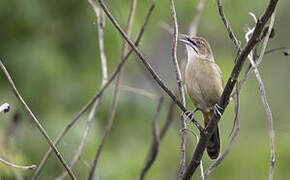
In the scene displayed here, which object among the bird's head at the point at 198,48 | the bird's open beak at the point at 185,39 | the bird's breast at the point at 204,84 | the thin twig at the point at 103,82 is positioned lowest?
the bird's breast at the point at 204,84

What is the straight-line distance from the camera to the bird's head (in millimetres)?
4535

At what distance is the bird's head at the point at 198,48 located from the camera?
4535 mm

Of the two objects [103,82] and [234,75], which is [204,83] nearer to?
[103,82]

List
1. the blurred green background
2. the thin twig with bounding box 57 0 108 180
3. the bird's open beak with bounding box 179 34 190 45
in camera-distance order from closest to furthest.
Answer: the thin twig with bounding box 57 0 108 180 < the bird's open beak with bounding box 179 34 190 45 < the blurred green background

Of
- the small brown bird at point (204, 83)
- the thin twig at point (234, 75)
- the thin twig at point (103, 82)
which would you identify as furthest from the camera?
the small brown bird at point (204, 83)

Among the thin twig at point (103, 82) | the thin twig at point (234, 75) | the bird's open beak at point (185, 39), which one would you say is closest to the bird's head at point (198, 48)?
the bird's open beak at point (185, 39)

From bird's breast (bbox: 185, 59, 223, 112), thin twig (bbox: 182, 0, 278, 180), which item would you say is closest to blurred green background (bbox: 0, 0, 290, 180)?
bird's breast (bbox: 185, 59, 223, 112)

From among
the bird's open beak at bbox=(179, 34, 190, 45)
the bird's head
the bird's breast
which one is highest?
the bird's open beak at bbox=(179, 34, 190, 45)

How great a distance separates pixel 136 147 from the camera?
571 centimetres

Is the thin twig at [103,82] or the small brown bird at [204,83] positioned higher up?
the thin twig at [103,82]

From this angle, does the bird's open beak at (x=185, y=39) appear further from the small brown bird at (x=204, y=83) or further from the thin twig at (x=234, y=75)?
the thin twig at (x=234, y=75)

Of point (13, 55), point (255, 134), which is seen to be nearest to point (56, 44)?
point (13, 55)

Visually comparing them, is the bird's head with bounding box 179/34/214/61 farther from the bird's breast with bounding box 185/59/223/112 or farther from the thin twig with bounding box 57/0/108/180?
the thin twig with bounding box 57/0/108/180

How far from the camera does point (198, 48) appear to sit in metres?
4.57
